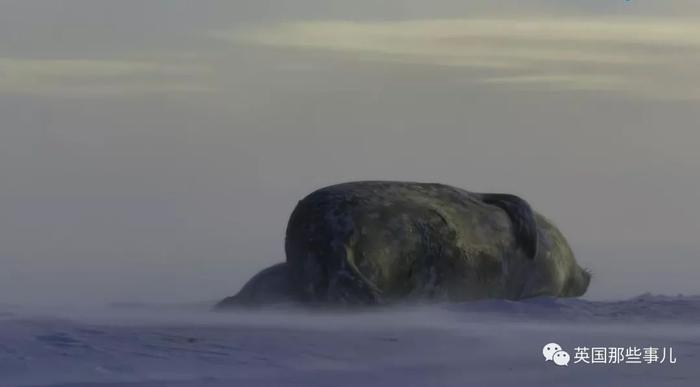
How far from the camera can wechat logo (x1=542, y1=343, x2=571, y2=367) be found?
9.26m

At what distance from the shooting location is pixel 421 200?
13.2 m

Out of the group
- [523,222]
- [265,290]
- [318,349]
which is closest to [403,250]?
[265,290]

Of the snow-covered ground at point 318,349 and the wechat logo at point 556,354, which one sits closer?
the snow-covered ground at point 318,349

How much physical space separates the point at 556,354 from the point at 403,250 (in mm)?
3499

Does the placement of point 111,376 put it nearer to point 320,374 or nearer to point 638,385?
point 320,374

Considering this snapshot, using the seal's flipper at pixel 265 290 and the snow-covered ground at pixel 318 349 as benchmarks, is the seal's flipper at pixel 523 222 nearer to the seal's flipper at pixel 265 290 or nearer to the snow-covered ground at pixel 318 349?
the seal's flipper at pixel 265 290

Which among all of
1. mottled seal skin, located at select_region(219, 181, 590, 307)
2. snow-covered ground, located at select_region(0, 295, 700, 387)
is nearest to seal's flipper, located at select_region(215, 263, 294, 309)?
mottled seal skin, located at select_region(219, 181, 590, 307)

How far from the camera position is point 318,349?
30.8 feet

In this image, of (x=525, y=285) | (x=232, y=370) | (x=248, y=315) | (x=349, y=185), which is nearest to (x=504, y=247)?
(x=525, y=285)

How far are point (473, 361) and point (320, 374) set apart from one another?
3.03 ft

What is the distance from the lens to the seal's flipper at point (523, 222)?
44.7 ft

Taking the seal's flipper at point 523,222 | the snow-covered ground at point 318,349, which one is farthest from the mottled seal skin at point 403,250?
the snow-covered ground at point 318,349

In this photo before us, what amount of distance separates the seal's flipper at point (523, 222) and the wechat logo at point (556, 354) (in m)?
3.96

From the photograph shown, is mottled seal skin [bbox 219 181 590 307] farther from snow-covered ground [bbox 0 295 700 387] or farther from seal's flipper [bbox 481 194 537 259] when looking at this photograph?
snow-covered ground [bbox 0 295 700 387]
